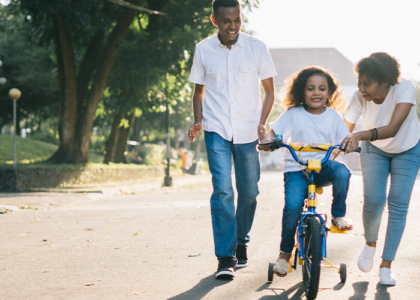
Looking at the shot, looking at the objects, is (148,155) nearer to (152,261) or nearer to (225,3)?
(152,261)

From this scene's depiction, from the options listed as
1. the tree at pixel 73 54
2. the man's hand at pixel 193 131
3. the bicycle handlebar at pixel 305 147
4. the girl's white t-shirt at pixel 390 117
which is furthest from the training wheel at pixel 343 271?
the tree at pixel 73 54

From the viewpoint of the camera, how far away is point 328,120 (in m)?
4.00

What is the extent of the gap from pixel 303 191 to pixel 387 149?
80 centimetres

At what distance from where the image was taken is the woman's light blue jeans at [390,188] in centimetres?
395

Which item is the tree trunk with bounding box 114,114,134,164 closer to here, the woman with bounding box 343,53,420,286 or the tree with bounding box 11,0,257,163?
Result: the tree with bounding box 11,0,257,163

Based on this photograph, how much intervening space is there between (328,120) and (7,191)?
38.1ft

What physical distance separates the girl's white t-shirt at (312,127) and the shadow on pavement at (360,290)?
1.05 metres

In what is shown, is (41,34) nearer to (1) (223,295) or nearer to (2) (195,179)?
(2) (195,179)

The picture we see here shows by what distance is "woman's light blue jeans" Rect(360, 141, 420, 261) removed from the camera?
3.95 m

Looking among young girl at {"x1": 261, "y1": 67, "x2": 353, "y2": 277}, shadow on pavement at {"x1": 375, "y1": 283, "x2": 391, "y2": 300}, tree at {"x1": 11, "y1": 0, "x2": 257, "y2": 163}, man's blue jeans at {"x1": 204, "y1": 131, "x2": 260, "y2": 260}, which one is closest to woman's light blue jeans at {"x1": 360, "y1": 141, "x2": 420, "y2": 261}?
shadow on pavement at {"x1": 375, "y1": 283, "x2": 391, "y2": 300}

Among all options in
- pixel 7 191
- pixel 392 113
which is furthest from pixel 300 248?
pixel 7 191

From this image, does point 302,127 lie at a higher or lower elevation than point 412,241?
higher

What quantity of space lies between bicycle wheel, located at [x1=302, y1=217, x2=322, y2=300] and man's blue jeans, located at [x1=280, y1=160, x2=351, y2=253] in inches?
10.5

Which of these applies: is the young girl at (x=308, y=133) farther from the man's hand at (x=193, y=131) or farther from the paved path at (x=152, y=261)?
the man's hand at (x=193, y=131)
